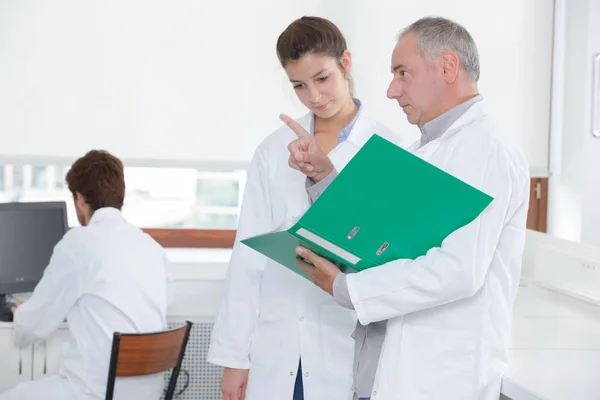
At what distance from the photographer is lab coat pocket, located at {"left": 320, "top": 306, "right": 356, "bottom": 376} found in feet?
5.97

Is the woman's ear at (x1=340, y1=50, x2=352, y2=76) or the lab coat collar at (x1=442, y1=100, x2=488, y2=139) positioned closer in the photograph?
the lab coat collar at (x1=442, y1=100, x2=488, y2=139)

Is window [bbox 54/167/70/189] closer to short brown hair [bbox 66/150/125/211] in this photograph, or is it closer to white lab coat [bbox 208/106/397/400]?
short brown hair [bbox 66/150/125/211]

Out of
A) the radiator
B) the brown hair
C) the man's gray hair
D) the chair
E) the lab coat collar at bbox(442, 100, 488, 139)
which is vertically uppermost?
the brown hair

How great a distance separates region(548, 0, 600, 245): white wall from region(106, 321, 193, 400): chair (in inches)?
78.0

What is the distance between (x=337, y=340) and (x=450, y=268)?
58 cm

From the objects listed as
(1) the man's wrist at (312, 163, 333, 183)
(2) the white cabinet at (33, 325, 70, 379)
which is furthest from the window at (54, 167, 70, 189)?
(1) the man's wrist at (312, 163, 333, 183)

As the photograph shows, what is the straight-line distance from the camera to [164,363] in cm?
244

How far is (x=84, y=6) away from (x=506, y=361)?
249cm

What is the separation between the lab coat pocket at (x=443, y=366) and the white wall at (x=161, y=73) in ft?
6.88

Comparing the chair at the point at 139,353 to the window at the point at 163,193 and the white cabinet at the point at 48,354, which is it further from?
the window at the point at 163,193

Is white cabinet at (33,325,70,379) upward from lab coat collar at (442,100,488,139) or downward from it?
downward

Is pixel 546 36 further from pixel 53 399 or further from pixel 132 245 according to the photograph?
pixel 53 399

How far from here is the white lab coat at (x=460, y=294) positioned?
1.34 metres

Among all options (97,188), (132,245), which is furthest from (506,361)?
(97,188)
